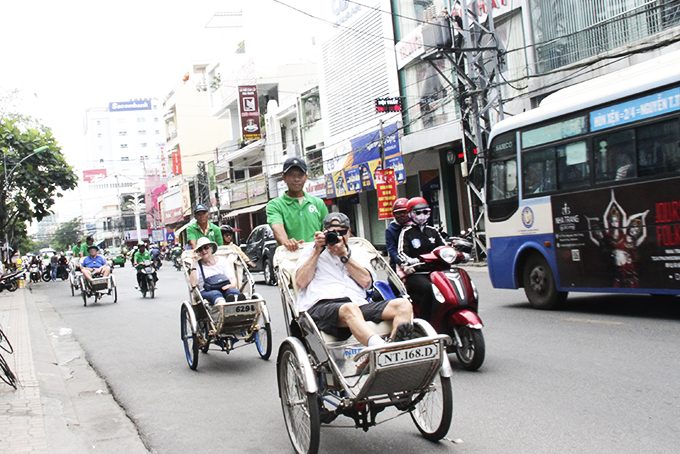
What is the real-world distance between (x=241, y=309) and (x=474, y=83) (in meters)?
13.1

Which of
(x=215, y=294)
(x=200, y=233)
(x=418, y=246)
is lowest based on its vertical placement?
(x=215, y=294)

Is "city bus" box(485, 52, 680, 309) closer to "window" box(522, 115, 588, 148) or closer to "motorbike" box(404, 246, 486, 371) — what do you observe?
"window" box(522, 115, 588, 148)

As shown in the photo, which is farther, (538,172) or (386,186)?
(386,186)

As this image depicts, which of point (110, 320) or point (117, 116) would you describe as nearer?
point (110, 320)

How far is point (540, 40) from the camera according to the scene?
18.9 m

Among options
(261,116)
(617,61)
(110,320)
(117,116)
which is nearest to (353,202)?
(261,116)

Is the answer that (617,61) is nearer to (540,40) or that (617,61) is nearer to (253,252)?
(540,40)

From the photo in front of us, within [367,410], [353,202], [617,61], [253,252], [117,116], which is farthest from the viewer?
[117,116]

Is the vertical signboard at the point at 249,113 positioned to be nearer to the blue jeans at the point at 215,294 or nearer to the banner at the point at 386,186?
the banner at the point at 386,186

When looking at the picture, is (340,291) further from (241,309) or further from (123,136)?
(123,136)

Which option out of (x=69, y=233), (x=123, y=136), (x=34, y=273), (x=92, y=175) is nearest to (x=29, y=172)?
(x=34, y=273)

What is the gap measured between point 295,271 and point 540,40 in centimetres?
1640

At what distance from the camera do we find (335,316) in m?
4.37

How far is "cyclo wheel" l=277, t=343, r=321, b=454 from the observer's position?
12.8ft
